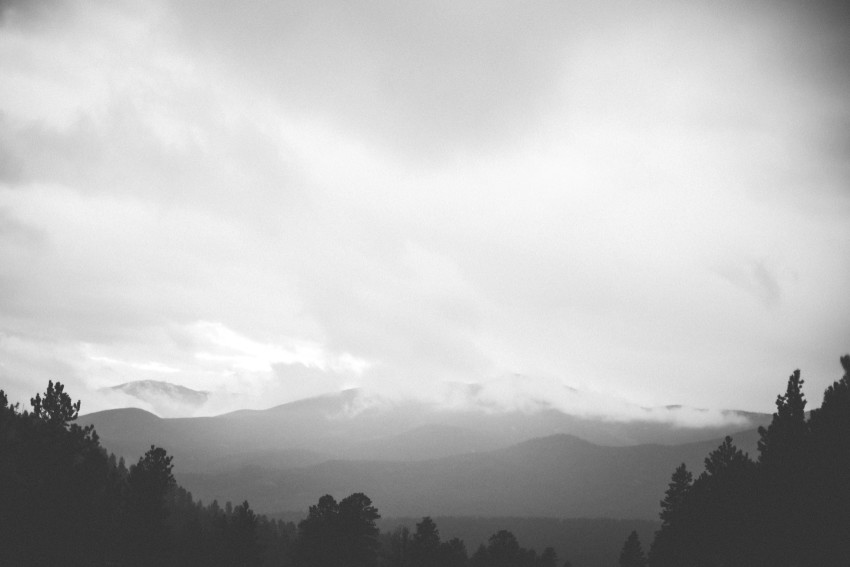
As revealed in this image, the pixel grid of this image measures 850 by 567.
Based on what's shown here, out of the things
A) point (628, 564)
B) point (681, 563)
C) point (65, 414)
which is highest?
point (65, 414)

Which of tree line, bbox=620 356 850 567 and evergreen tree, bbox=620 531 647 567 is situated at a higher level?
tree line, bbox=620 356 850 567

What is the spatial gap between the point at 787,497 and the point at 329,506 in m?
38.1

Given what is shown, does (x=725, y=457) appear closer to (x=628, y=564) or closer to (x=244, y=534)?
(x=628, y=564)

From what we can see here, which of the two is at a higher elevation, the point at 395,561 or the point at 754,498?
the point at 754,498

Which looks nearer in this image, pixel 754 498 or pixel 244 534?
pixel 754 498


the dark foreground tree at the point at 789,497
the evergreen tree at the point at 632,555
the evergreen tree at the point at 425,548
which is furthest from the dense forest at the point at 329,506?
the evergreen tree at the point at 632,555

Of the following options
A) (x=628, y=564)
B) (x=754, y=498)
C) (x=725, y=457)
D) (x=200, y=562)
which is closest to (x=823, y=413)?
(x=754, y=498)

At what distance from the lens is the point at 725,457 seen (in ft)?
166

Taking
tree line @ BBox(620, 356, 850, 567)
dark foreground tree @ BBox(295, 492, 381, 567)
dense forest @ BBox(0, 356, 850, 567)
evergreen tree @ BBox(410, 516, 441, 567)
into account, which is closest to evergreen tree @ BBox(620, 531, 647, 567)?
dense forest @ BBox(0, 356, 850, 567)

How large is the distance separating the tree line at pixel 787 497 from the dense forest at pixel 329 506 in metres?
0.07

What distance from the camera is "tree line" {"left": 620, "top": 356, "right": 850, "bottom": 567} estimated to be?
28.9 metres

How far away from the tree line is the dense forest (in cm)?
7

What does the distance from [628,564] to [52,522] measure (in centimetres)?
7064

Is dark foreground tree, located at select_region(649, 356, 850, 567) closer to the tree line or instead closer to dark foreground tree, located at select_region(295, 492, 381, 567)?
the tree line
